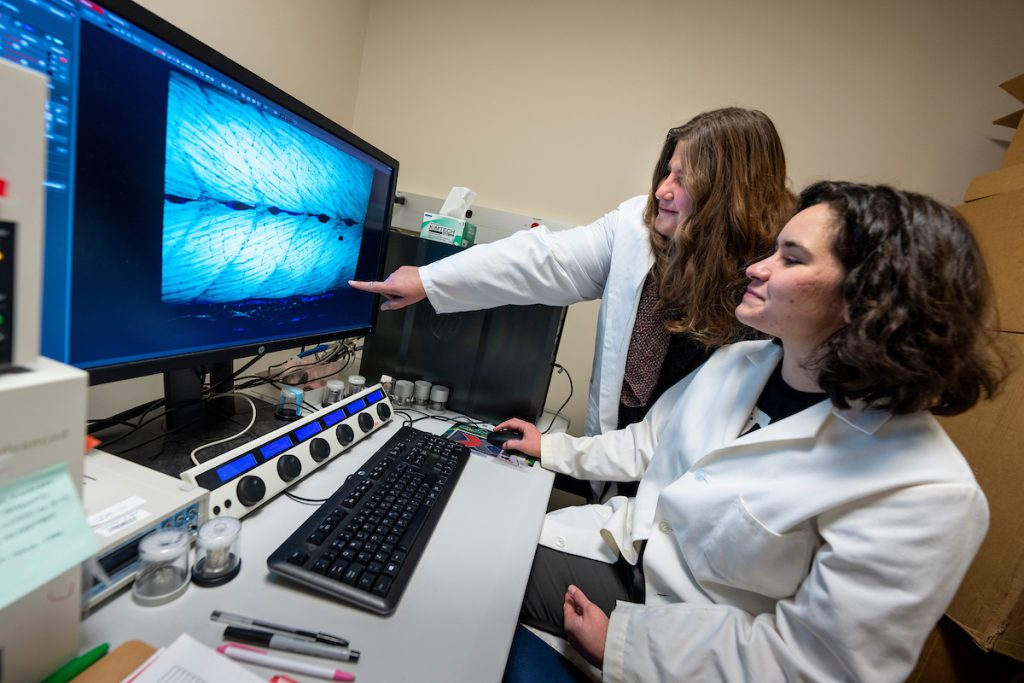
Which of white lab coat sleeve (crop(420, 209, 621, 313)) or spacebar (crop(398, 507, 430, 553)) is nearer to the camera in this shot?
spacebar (crop(398, 507, 430, 553))

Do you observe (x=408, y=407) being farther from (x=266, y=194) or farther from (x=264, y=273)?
(x=266, y=194)

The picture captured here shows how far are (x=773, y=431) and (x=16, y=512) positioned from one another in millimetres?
870

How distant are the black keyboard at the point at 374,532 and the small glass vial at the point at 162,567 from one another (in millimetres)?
90

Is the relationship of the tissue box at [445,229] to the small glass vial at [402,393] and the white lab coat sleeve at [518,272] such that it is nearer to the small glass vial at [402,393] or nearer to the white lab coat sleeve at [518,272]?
the white lab coat sleeve at [518,272]

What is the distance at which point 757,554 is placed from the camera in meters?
0.64

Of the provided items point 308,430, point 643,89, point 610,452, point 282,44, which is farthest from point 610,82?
point 308,430

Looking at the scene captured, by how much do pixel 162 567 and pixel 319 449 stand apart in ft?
0.93

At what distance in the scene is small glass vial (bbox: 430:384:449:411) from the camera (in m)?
1.16

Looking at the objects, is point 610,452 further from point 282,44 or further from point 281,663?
point 282,44

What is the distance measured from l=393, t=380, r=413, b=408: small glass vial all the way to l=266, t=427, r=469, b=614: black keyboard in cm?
37

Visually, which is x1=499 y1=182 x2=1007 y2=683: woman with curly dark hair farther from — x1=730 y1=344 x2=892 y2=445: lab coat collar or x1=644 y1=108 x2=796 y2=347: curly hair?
x1=644 y1=108 x2=796 y2=347: curly hair

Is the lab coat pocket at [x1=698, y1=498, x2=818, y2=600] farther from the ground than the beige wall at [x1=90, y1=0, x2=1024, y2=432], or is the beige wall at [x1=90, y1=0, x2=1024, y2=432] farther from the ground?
the beige wall at [x1=90, y1=0, x2=1024, y2=432]

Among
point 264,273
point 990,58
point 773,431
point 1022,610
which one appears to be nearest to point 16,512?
point 264,273

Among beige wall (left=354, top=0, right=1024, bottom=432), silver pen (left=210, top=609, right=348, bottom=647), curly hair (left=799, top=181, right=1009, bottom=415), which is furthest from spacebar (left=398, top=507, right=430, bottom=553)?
beige wall (left=354, top=0, right=1024, bottom=432)
